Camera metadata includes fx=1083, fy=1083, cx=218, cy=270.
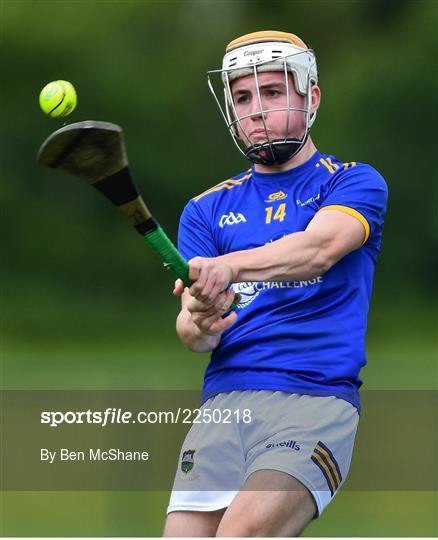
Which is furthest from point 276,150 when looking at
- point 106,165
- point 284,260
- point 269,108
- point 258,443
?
point 258,443

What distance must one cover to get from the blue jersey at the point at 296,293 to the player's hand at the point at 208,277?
248 millimetres

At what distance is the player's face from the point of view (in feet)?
11.6

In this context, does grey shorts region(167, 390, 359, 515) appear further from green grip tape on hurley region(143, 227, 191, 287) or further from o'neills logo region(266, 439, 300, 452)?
green grip tape on hurley region(143, 227, 191, 287)

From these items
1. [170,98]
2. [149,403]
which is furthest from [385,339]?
[149,403]

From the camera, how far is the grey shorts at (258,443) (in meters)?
3.16

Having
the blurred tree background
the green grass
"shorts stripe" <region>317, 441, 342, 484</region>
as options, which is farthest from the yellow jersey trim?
the blurred tree background

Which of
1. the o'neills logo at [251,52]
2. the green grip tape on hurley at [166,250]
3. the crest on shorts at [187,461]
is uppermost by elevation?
the o'neills logo at [251,52]

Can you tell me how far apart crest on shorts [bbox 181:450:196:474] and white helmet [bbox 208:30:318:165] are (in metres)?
0.98

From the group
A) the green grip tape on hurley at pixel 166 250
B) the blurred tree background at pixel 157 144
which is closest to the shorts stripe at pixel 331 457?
the green grip tape on hurley at pixel 166 250

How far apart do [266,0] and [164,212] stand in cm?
303

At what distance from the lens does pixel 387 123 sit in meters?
14.4

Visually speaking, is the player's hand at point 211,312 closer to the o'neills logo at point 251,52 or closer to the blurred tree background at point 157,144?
the o'neills logo at point 251,52

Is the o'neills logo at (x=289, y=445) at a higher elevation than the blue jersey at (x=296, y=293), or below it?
below

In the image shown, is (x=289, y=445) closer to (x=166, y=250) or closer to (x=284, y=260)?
(x=284, y=260)
